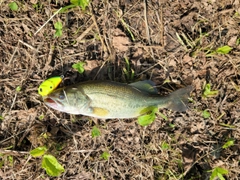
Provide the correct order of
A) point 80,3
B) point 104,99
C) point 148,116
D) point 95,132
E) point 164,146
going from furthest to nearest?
point 164,146, point 95,132, point 80,3, point 148,116, point 104,99

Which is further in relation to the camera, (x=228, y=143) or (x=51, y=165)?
(x=228, y=143)

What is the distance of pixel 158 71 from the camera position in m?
4.21

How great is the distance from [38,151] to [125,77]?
157 cm

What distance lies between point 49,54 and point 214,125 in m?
2.61

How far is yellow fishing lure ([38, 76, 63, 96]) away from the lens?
155 inches

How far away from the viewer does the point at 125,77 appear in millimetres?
4160

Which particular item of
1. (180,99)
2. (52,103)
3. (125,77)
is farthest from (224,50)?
(52,103)

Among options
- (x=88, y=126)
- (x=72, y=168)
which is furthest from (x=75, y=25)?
(x=72, y=168)

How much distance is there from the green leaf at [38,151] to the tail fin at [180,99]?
181 centimetres

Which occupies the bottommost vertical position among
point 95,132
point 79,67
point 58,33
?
point 95,132

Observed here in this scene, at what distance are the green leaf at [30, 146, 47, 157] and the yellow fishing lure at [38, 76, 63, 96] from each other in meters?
0.73

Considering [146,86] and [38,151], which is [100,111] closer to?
[146,86]

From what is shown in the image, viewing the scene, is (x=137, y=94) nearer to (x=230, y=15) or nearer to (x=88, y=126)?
(x=88, y=126)

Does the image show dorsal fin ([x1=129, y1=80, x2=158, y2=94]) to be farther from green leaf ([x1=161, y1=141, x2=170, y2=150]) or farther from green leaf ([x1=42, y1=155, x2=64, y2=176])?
green leaf ([x1=42, y1=155, x2=64, y2=176])
